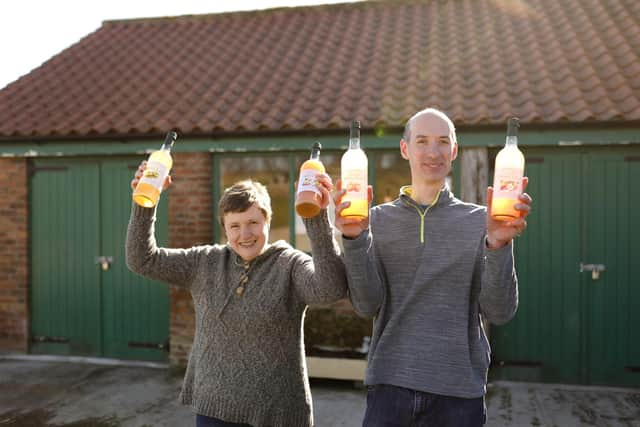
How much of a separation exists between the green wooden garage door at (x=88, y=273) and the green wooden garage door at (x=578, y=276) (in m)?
4.38

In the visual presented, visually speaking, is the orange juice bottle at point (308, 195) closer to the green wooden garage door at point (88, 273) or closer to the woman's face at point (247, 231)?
the woman's face at point (247, 231)

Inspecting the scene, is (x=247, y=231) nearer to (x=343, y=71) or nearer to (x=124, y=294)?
(x=343, y=71)

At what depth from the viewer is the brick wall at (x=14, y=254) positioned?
292 inches

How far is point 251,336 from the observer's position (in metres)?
2.21

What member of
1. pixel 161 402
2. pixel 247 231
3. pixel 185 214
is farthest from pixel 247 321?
pixel 185 214

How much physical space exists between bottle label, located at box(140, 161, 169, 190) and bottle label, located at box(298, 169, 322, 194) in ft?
2.26

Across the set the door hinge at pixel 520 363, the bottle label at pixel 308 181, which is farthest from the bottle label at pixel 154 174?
the door hinge at pixel 520 363

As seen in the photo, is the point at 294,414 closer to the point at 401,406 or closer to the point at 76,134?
the point at 401,406

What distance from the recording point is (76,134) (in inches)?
270

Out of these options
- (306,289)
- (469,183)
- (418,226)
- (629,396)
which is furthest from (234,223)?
(629,396)

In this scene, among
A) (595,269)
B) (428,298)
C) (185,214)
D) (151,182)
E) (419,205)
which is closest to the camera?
(428,298)

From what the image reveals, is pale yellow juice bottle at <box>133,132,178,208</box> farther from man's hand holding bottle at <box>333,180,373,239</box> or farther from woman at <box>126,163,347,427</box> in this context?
man's hand holding bottle at <box>333,180,373,239</box>

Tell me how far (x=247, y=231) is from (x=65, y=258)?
609 cm

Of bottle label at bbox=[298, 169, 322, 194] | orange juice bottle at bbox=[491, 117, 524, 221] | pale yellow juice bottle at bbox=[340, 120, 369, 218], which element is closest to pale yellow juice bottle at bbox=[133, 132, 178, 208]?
bottle label at bbox=[298, 169, 322, 194]
